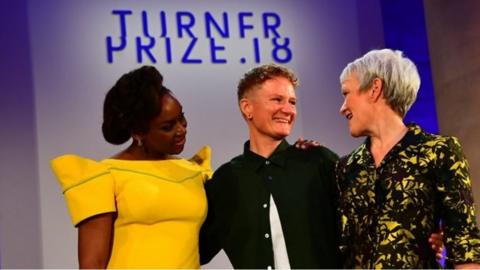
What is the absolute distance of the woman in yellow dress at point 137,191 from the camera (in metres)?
2.45

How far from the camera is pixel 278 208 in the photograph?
2.73 metres

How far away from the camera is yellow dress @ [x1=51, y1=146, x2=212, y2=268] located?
247 cm

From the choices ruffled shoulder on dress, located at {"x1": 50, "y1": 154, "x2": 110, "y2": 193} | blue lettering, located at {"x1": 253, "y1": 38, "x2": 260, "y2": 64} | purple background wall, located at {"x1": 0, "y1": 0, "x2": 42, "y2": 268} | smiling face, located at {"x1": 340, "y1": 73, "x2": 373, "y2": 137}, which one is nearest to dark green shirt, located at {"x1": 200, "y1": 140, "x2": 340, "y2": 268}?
smiling face, located at {"x1": 340, "y1": 73, "x2": 373, "y2": 137}

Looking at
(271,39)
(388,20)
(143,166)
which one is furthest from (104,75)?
(143,166)

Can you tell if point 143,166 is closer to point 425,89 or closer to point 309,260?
point 309,260

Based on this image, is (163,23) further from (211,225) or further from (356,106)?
(356,106)

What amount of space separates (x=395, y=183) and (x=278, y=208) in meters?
0.49

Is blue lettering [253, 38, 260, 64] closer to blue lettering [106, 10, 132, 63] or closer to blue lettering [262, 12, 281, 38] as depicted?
blue lettering [262, 12, 281, 38]

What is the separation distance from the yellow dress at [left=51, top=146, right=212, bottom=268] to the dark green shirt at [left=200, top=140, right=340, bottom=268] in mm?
205

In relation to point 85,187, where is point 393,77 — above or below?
above

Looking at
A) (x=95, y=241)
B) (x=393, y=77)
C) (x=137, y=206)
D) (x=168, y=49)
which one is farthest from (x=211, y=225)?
(x=168, y=49)

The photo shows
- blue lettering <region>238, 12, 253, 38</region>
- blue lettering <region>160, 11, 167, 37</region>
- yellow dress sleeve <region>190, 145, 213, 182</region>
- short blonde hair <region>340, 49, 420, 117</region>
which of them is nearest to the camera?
short blonde hair <region>340, 49, 420, 117</region>

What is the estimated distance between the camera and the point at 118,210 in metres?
2.50

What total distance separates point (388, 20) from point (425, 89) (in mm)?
577
